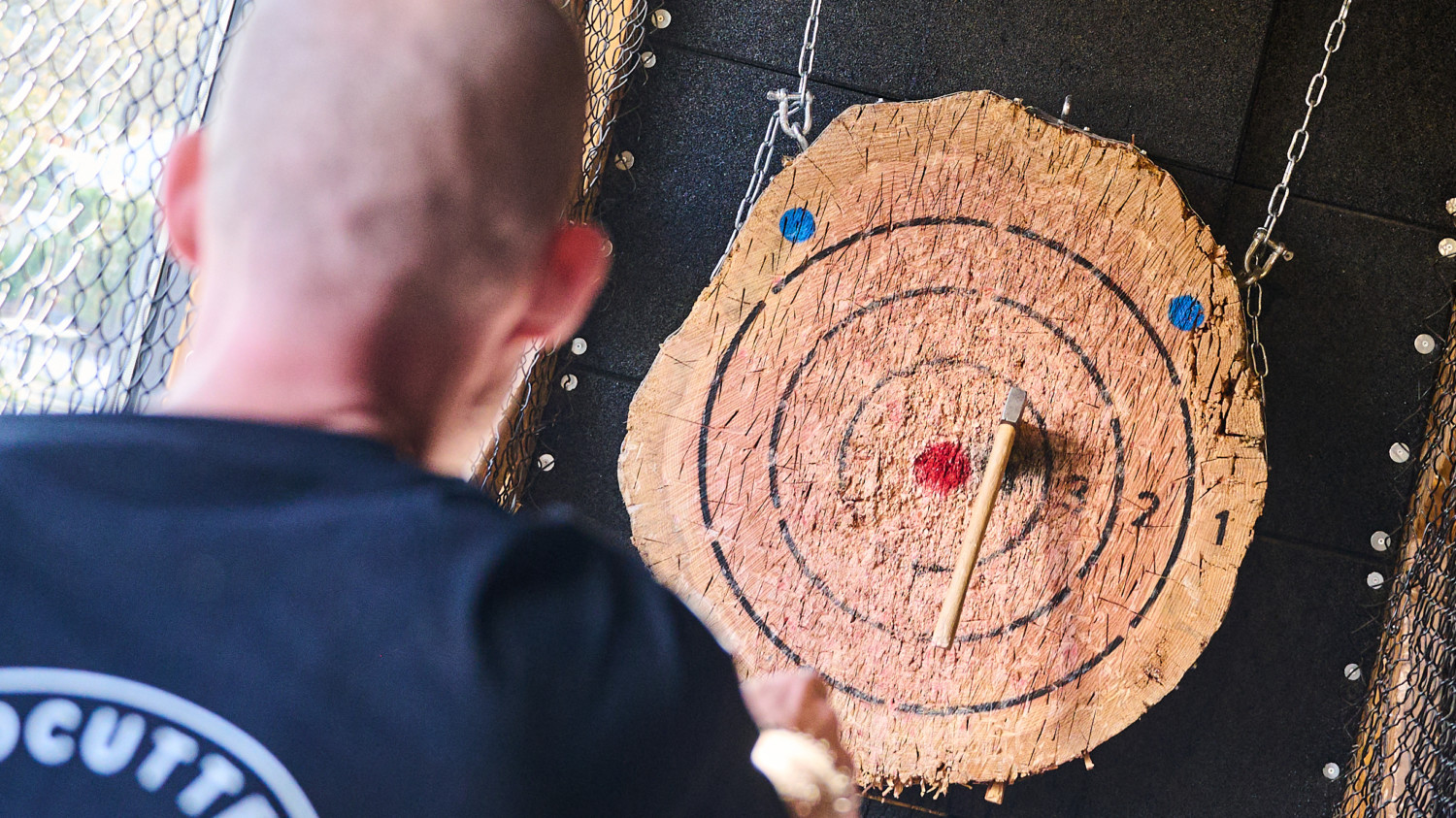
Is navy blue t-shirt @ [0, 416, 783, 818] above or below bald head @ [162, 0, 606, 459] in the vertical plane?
below

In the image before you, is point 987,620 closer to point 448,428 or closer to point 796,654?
point 796,654

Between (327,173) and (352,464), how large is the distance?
0.38ft

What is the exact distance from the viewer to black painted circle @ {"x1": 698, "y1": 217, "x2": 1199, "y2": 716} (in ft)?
3.72

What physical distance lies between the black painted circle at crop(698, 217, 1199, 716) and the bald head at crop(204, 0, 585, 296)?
0.76m

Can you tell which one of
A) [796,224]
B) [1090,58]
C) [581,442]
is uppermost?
[1090,58]

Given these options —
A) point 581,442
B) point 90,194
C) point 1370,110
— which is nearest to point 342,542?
point 90,194

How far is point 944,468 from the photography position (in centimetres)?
113

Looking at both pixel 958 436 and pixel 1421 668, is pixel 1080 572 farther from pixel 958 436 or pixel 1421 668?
pixel 1421 668

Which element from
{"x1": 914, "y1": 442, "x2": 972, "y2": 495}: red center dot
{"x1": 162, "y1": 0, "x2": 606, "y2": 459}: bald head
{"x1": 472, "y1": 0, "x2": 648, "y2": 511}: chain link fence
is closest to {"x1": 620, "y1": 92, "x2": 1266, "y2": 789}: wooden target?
{"x1": 914, "y1": 442, "x2": 972, "y2": 495}: red center dot

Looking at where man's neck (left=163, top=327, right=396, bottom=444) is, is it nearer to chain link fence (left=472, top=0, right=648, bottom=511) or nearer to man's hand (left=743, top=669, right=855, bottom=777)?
man's hand (left=743, top=669, right=855, bottom=777)

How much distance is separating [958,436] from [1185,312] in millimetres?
301

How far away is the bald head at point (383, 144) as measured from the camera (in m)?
0.37

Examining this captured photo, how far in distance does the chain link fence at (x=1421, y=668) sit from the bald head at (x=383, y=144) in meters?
1.37

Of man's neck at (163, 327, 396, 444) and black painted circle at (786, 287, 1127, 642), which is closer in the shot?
man's neck at (163, 327, 396, 444)
